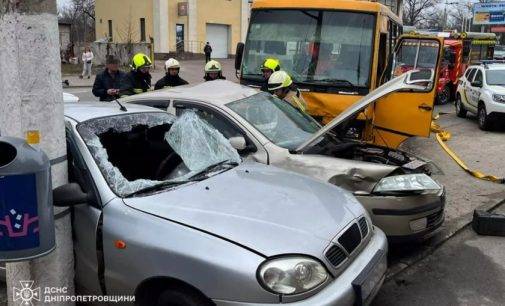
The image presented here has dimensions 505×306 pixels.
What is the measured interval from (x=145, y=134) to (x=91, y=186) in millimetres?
1040

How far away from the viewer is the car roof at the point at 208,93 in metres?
5.39

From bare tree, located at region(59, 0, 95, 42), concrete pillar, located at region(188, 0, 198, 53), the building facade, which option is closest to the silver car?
the building facade

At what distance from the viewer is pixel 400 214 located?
4.55 m

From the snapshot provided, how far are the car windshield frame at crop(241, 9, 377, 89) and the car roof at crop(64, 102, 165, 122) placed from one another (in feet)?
13.9

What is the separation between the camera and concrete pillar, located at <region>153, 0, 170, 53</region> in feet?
130

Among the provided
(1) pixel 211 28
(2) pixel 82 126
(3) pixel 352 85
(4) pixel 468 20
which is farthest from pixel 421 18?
(2) pixel 82 126

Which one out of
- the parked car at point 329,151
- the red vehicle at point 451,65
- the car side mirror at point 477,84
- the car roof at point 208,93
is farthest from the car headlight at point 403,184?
the red vehicle at point 451,65

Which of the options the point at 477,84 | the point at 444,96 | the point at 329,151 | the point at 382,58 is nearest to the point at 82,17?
the point at 444,96

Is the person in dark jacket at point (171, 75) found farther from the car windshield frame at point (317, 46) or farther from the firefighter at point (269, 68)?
the firefighter at point (269, 68)

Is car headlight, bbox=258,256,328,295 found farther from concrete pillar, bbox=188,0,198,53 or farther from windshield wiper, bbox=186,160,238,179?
concrete pillar, bbox=188,0,198,53

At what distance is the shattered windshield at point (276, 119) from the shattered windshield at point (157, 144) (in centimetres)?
92

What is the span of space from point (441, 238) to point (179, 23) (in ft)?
124

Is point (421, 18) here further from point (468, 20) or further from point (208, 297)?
point (208, 297)

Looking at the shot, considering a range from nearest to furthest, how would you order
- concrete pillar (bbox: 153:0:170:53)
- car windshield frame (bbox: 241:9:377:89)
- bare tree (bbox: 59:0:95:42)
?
car windshield frame (bbox: 241:9:377:89)
concrete pillar (bbox: 153:0:170:53)
bare tree (bbox: 59:0:95:42)
